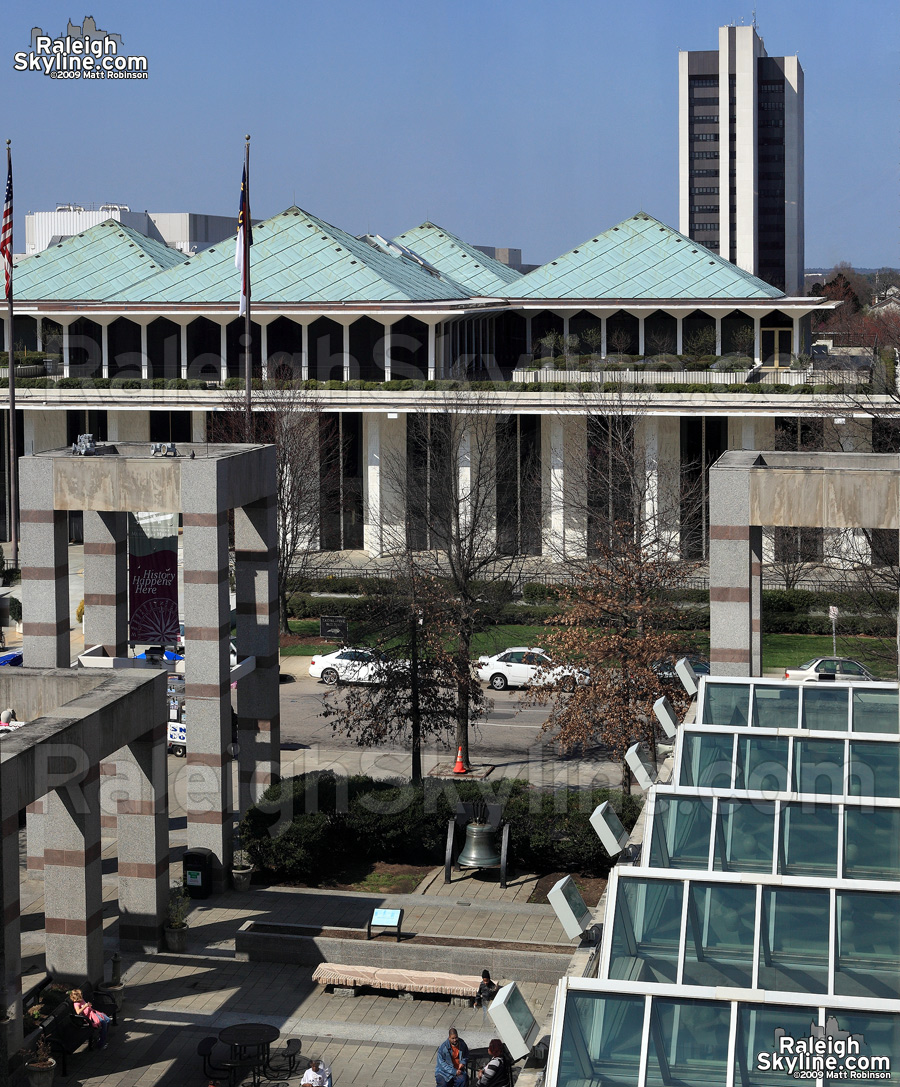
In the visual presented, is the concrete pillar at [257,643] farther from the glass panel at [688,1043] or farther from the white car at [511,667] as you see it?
the glass panel at [688,1043]

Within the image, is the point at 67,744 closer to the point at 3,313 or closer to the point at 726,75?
the point at 3,313

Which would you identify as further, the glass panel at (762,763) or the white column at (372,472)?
the white column at (372,472)

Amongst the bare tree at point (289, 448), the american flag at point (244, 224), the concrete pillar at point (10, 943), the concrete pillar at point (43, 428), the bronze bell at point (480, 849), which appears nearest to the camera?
the concrete pillar at point (10, 943)

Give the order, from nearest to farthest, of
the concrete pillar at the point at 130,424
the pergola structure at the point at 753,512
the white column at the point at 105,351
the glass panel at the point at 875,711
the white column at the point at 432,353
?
the glass panel at the point at 875,711 → the pergola structure at the point at 753,512 → the white column at the point at 432,353 → the white column at the point at 105,351 → the concrete pillar at the point at 130,424

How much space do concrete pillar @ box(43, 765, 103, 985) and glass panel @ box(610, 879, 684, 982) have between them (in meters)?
9.49

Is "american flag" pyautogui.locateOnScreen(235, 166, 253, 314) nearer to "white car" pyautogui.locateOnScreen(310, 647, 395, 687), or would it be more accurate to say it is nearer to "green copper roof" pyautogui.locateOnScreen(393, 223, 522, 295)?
"white car" pyautogui.locateOnScreen(310, 647, 395, 687)

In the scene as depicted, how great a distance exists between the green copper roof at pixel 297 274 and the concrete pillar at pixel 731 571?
32895mm

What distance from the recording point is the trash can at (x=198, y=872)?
82.5 ft

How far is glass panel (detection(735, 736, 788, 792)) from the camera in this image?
17.4 meters

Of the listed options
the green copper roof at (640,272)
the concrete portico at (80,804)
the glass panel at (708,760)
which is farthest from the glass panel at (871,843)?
the green copper roof at (640,272)

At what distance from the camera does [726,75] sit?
14550 cm

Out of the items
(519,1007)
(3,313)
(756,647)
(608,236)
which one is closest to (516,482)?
(608,236)

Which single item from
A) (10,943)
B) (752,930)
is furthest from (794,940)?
(10,943)

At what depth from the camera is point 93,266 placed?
6312cm
